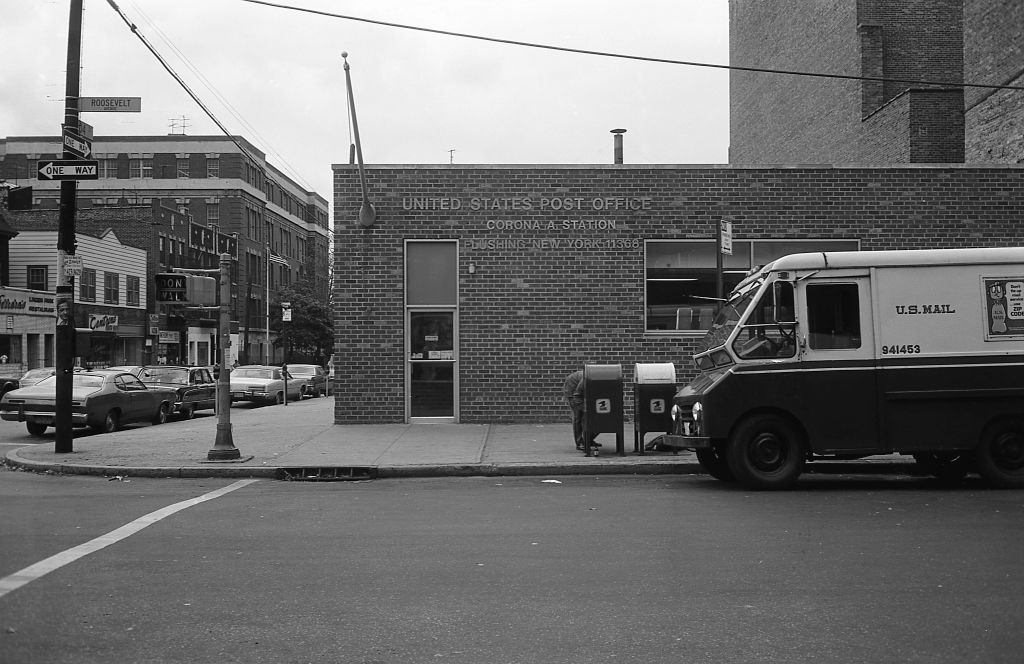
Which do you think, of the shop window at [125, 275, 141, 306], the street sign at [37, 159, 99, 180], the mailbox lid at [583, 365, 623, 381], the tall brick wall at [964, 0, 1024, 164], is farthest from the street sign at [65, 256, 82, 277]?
the shop window at [125, 275, 141, 306]

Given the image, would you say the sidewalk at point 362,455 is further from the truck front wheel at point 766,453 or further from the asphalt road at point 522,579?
the asphalt road at point 522,579

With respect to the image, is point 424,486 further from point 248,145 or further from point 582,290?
point 248,145

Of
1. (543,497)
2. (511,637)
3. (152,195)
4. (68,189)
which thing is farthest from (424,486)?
(152,195)

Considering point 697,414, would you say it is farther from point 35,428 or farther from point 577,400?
point 35,428

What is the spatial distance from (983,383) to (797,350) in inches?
80.9

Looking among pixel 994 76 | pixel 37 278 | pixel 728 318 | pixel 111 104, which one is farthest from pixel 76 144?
pixel 37 278

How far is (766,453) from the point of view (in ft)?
33.6

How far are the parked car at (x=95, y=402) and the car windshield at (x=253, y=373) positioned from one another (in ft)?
29.9

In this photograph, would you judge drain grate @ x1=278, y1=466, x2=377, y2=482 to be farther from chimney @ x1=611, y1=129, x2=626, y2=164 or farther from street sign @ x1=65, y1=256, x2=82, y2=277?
chimney @ x1=611, y1=129, x2=626, y2=164

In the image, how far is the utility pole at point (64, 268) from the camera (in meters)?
13.6

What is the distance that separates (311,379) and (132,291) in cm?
2050

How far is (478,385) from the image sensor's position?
16922mm

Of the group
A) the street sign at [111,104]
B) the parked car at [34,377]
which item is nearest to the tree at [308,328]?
the parked car at [34,377]

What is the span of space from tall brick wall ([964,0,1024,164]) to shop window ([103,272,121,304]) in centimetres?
4214
